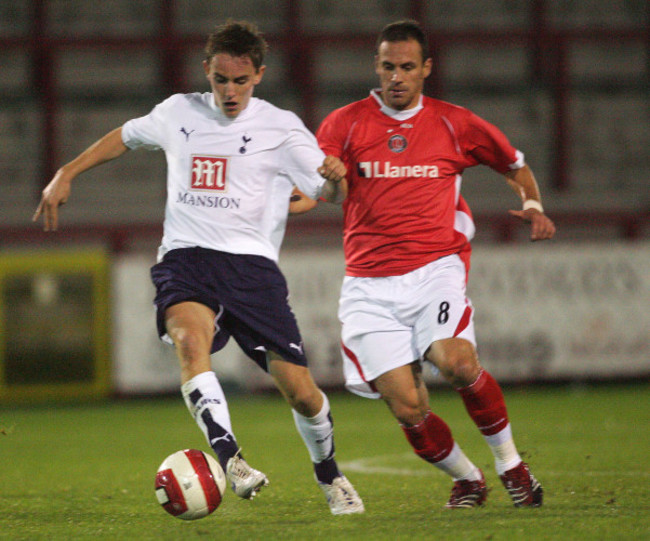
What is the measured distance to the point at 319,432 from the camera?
16.6 ft

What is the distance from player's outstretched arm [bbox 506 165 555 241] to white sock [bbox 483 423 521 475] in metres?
0.88

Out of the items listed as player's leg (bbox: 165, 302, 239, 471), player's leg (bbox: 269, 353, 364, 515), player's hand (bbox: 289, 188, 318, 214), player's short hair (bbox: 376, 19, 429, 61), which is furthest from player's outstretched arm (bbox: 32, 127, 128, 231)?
player's short hair (bbox: 376, 19, 429, 61)

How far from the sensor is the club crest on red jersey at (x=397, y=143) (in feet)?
17.9

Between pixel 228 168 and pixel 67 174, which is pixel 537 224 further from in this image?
pixel 67 174

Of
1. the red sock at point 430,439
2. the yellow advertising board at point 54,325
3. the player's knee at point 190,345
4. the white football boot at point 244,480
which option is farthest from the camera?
the yellow advertising board at point 54,325

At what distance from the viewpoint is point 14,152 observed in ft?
57.0

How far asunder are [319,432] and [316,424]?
37 millimetres

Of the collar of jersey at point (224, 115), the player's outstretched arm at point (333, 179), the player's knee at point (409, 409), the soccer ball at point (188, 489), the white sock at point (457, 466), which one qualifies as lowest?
the white sock at point (457, 466)

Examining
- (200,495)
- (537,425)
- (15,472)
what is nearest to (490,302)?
(537,425)

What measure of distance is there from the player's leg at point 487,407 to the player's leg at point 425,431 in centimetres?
17

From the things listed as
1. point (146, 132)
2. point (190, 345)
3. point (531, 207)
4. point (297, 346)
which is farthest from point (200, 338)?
point (531, 207)

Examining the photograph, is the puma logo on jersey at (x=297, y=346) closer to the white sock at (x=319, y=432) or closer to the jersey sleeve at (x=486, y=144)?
the white sock at (x=319, y=432)

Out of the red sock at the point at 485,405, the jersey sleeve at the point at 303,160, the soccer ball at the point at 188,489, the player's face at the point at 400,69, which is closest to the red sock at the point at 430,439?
the red sock at the point at 485,405

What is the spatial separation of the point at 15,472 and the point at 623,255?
8.06m
